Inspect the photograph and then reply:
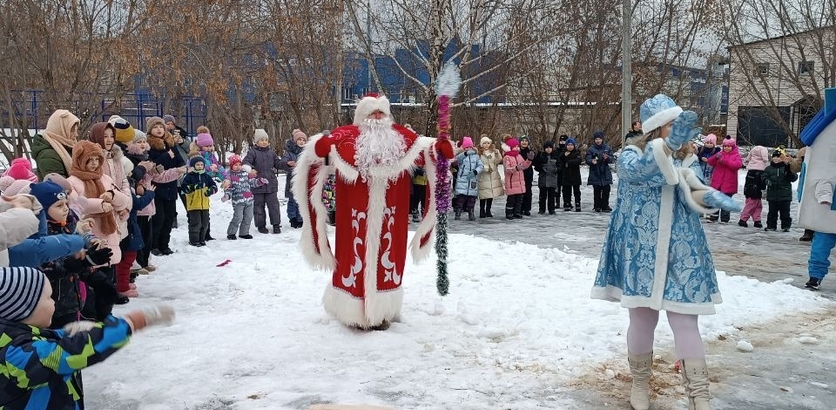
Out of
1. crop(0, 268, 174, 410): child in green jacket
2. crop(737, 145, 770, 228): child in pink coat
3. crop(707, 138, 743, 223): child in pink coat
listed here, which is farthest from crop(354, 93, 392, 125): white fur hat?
crop(707, 138, 743, 223): child in pink coat

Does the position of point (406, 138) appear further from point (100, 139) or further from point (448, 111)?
point (100, 139)

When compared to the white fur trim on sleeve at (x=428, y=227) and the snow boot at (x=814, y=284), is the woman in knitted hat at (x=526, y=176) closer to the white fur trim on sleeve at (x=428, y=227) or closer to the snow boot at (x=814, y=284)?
the snow boot at (x=814, y=284)

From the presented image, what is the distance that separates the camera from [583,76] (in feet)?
73.4

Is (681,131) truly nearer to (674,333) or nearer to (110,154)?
(674,333)

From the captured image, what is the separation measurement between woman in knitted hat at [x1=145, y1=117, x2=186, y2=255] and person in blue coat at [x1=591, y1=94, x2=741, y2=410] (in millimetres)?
6467

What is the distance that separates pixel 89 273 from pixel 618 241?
3260 millimetres

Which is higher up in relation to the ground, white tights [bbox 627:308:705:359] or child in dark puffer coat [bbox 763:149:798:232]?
child in dark puffer coat [bbox 763:149:798:232]

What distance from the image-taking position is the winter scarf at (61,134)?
5906mm

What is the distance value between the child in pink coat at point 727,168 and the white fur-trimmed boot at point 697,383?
10.2 meters

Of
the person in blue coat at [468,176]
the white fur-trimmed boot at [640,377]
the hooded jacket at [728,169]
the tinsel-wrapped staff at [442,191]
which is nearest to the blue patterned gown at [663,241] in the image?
the white fur-trimmed boot at [640,377]

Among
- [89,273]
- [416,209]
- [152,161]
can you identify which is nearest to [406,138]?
[89,273]

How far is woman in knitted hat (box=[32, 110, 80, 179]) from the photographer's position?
5.86 meters

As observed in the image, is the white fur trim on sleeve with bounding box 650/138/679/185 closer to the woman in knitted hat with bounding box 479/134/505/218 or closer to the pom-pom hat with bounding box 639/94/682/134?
the pom-pom hat with bounding box 639/94/682/134

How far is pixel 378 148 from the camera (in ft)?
17.1
